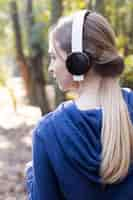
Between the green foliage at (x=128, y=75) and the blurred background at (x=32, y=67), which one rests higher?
the green foliage at (x=128, y=75)

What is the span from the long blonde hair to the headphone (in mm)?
23

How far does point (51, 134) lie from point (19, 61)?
9.23 meters

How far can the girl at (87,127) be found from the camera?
189cm

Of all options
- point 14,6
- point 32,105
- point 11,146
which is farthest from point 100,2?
point 32,105

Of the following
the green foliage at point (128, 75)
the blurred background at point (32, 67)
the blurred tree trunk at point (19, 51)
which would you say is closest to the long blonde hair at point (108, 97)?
the blurred background at point (32, 67)

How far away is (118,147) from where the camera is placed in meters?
1.89

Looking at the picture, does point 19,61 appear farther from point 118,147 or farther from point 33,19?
point 118,147

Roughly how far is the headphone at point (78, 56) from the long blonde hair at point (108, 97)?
23mm

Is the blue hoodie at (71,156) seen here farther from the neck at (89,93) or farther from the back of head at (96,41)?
the back of head at (96,41)

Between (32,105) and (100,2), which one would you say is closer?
(100,2)

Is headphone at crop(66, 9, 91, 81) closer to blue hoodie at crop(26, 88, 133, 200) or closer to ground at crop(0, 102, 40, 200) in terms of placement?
blue hoodie at crop(26, 88, 133, 200)

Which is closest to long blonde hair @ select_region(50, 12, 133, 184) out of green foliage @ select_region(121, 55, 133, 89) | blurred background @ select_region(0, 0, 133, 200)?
blurred background @ select_region(0, 0, 133, 200)

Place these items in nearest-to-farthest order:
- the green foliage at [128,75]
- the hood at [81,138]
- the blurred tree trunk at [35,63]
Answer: the hood at [81,138] < the green foliage at [128,75] < the blurred tree trunk at [35,63]

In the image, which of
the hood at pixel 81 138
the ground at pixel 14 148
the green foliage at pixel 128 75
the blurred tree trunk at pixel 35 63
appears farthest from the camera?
the blurred tree trunk at pixel 35 63
